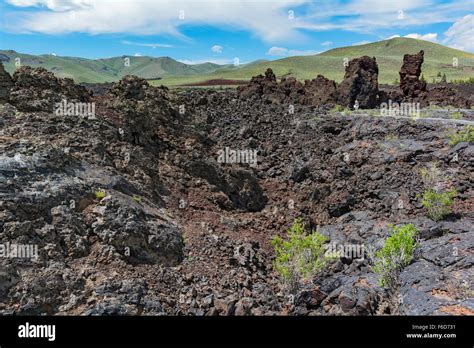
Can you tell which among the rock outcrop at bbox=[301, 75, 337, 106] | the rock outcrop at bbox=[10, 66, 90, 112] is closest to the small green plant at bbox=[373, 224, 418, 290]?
the rock outcrop at bbox=[10, 66, 90, 112]

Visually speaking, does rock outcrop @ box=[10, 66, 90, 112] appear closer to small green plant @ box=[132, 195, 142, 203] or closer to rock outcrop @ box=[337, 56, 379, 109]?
small green plant @ box=[132, 195, 142, 203]

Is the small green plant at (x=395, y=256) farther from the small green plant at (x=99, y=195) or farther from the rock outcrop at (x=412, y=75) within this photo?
the rock outcrop at (x=412, y=75)

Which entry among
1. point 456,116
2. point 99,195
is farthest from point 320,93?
point 99,195

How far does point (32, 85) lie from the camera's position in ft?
53.2

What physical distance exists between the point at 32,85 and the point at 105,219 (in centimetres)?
857

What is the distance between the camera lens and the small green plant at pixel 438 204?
14477 millimetres

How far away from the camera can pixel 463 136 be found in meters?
19.6

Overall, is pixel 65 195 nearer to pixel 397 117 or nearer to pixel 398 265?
pixel 398 265

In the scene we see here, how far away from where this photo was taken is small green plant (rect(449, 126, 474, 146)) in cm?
1922

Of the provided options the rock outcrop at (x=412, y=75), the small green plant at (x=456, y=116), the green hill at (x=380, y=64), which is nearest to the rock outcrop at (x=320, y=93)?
the rock outcrop at (x=412, y=75)

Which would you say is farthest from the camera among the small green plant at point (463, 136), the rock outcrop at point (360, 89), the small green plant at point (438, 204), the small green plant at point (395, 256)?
the rock outcrop at point (360, 89)

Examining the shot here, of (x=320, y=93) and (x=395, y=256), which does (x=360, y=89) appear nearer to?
(x=320, y=93)

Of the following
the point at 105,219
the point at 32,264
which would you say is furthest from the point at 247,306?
the point at 32,264

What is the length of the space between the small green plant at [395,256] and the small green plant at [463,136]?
964 cm
